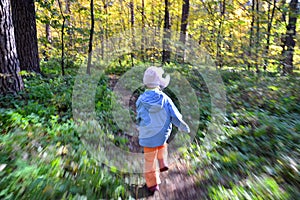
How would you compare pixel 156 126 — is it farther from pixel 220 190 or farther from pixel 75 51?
pixel 75 51

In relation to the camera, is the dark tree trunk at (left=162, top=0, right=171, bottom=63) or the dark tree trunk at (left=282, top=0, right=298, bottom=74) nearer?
the dark tree trunk at (left=282, top=0, right=298, bottom=74)

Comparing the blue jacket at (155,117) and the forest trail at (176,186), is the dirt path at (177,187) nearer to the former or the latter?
the forest trail at (176,186)

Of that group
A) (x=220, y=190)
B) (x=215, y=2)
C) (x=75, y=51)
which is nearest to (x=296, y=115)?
(x=220, y=190)

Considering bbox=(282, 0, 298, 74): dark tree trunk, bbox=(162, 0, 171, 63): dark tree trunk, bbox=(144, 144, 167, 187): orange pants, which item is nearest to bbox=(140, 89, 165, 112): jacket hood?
bbox=(144, 144, 167, 187): orange pants

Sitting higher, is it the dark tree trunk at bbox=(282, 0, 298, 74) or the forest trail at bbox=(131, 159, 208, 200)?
the dark tree trunk at bbox=(282, 0, 298, 74)

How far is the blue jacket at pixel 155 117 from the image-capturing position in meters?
3.47

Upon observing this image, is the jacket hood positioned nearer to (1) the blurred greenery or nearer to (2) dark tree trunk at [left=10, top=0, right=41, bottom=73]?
(1) the blurred greenery

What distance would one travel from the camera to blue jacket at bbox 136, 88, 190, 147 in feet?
11.4

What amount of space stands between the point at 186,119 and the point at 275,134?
230cm

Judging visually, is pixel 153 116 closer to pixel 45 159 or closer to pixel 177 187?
pixel 177 187

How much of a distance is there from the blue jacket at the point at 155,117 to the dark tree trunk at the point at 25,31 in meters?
6.68

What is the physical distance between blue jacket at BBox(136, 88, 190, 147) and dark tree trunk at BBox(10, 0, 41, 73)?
263 inches

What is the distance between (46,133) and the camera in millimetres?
4730

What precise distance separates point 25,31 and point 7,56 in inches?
107
